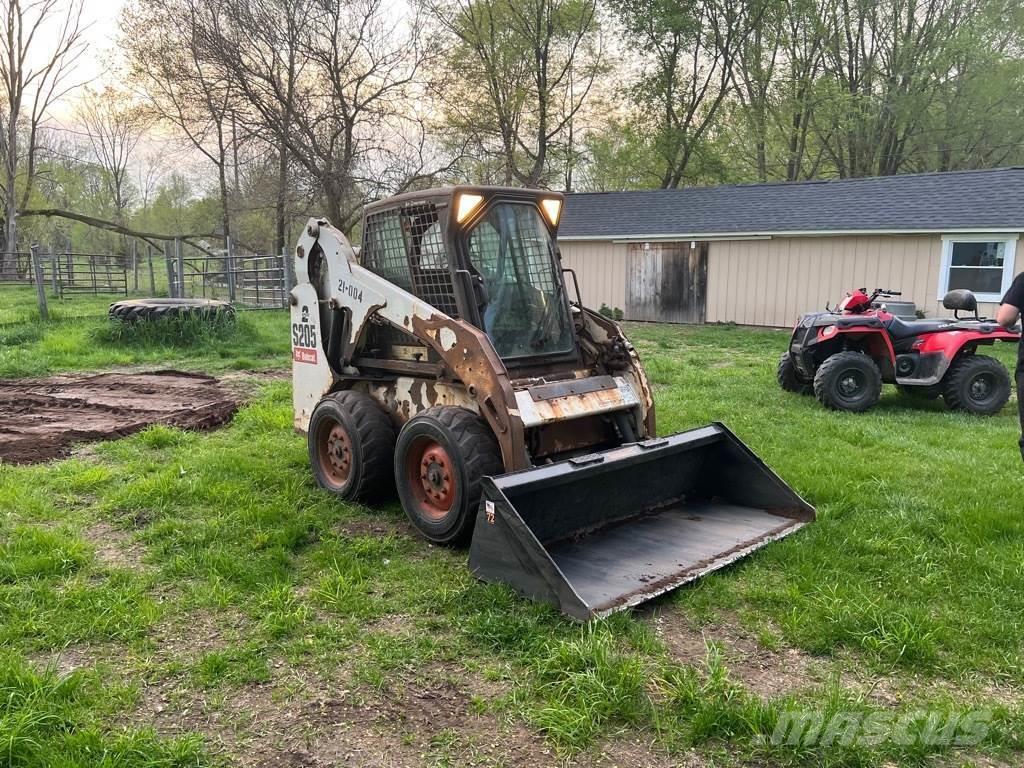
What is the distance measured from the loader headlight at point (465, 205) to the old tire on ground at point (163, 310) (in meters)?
9.13

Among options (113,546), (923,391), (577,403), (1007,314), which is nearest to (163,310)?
(113,546)

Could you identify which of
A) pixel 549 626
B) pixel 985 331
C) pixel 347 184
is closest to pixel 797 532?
pixel 549 626

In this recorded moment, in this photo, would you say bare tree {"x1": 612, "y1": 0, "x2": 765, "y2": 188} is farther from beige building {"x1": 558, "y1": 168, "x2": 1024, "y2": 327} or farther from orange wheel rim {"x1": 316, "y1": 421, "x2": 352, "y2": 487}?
orange wheel rim {"x1": 316, "y1": 421, "x2": 352, "y2": 487}

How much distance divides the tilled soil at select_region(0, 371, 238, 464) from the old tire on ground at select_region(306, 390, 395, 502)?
2.43 metres

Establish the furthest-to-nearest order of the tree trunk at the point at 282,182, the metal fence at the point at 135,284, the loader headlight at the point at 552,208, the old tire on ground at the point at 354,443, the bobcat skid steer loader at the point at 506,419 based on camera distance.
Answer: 1. the tree trunk at the point at 282,182
2. the metal fence at the point at 135,284
3. the loader headlight at the point at 552,208
4. the old tire on ground at the point at 354,443
5. the bobcat skid steer loader at the point at 506,419

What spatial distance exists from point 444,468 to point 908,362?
5837 mm

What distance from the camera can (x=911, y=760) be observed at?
96.8 inches

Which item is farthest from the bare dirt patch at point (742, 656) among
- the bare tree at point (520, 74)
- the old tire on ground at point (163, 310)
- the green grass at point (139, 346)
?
the bare tree at point (520, 74)

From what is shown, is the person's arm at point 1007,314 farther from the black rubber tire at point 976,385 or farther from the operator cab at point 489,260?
the black rubber tire at point 976,385

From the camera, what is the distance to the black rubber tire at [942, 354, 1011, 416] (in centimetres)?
775

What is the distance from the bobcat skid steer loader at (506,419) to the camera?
379 cm

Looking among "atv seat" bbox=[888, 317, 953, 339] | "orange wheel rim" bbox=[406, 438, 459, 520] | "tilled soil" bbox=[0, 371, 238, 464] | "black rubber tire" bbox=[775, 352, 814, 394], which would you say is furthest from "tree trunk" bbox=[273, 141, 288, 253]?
"orange wheel rim" bbox=[406, 438, 459, 520]

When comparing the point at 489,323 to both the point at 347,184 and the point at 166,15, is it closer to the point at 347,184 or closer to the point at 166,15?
the point at 347,184

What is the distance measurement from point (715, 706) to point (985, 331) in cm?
675
